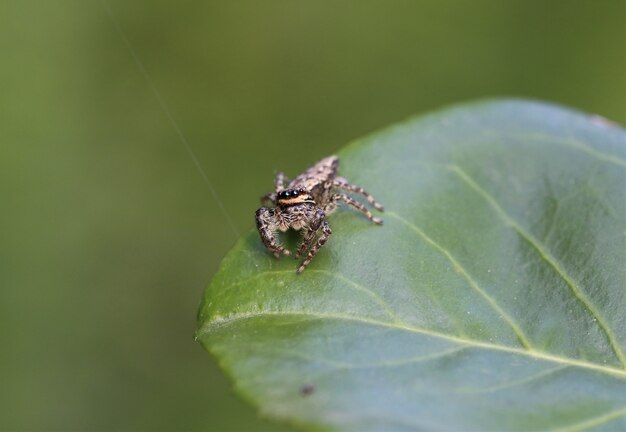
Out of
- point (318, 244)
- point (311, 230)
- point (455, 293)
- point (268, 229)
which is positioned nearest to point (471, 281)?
point (455, 293)

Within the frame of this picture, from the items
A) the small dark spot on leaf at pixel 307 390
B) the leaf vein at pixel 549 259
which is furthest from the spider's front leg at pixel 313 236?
the small dark spot on leaf at pixel 307 390

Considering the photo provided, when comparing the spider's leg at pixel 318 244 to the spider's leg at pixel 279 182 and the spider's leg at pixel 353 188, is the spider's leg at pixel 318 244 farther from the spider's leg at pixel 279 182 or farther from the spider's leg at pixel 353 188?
the spider's leg at pixel 279 182

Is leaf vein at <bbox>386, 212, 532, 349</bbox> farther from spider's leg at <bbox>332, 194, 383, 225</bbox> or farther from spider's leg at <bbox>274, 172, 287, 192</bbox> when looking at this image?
spider's leg at <bbox>274, 172, 287, 192</bbox>

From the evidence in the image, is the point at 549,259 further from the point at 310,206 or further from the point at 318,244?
the point at 310,206

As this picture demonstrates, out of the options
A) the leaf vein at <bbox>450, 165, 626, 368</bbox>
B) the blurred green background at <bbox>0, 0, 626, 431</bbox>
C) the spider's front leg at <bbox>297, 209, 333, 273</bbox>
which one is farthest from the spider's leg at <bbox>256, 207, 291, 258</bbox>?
the blurred green background at <bbox>0, 0, 626, 431</bbox>

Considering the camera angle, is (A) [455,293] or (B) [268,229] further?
(B) [268,229]

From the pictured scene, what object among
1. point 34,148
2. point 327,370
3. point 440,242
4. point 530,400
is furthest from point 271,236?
point 34,148
